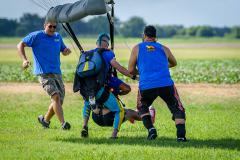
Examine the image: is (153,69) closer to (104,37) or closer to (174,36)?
(104,37)

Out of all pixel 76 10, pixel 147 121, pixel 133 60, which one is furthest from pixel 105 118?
pixel 76 10

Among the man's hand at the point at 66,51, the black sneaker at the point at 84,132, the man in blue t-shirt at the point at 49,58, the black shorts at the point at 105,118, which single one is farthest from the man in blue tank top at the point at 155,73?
the man in blue t-shirt at the point at 49,58

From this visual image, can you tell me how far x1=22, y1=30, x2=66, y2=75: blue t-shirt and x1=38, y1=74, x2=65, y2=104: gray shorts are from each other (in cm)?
10

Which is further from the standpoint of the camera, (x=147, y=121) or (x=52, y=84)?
(x=52, y=84)

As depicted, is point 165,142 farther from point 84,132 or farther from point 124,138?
point 84,132

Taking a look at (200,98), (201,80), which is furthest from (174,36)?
(200,98)

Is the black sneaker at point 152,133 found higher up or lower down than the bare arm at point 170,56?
lower down

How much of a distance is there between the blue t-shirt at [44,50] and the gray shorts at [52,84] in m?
0.10

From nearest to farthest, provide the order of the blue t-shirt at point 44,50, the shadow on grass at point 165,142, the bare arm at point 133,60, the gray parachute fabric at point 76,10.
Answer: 1. the shadow on grass at point 165,142
2. the bare arm at point 133,60
3. the gray parachute fabric at point 76,10
4. the blue t-shirt at point 44,50

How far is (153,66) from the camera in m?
11.3

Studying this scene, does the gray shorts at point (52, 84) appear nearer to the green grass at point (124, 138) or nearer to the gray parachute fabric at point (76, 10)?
the green grass at point (124, 138)

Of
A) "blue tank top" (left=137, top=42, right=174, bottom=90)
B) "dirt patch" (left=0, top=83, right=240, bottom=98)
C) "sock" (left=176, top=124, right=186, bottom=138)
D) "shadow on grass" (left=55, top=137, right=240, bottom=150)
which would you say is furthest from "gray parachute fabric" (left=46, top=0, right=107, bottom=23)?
"dirt patch" (left=0, top=83, right=240, bottom=98)

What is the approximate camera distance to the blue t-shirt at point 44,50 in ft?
43.2

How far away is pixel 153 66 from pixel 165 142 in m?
1.19
